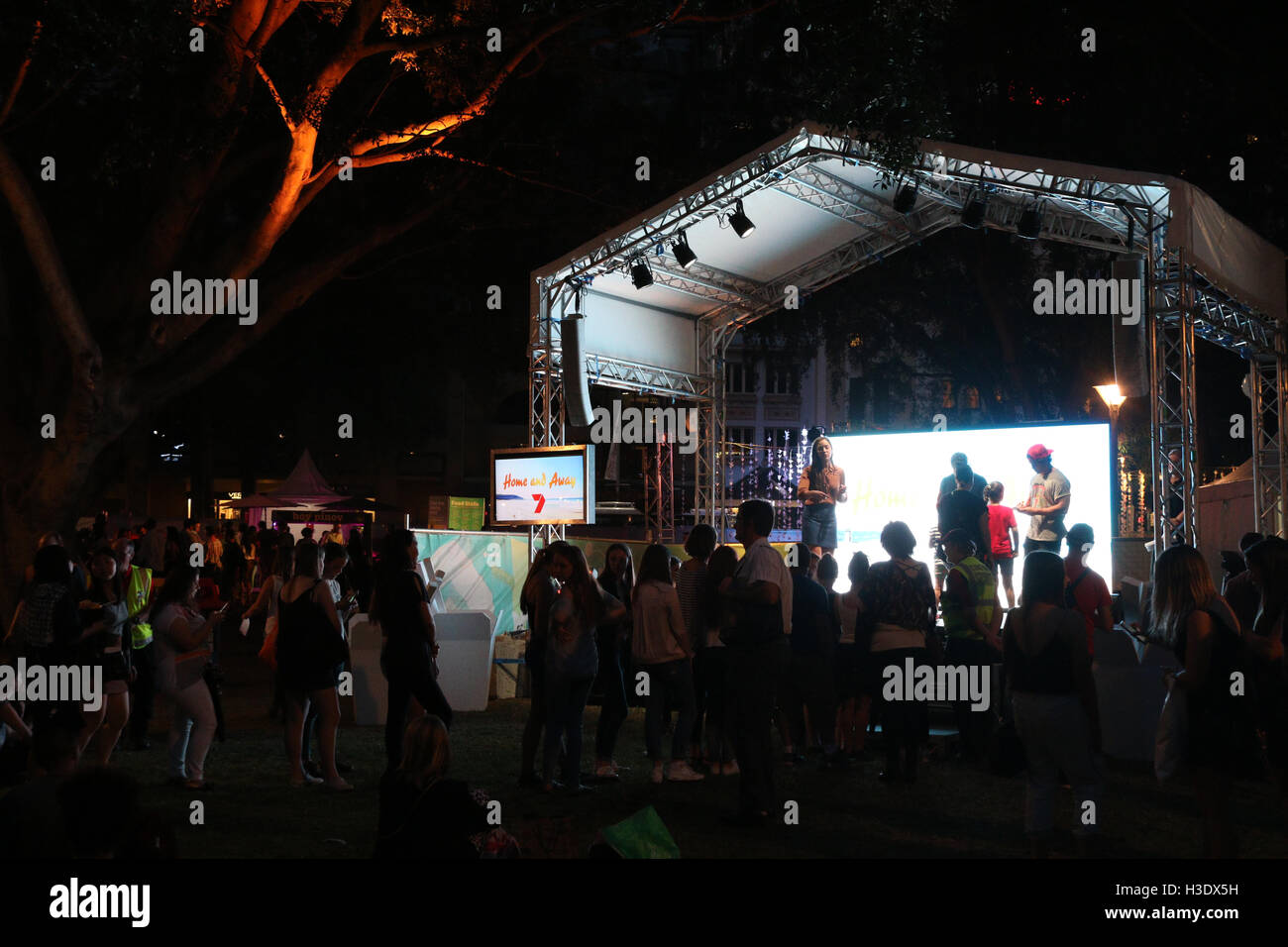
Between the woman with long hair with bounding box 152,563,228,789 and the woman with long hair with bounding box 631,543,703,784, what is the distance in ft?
9.93

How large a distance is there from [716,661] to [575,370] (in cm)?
714

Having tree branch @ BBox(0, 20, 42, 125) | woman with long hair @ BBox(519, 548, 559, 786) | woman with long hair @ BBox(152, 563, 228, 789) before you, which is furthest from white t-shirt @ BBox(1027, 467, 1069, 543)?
tree branch @ BBox(0, 20, 42, 125)

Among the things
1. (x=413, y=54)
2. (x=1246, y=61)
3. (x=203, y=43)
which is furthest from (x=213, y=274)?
(x=1246, y=61)

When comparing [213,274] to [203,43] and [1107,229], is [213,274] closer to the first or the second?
[203,43]

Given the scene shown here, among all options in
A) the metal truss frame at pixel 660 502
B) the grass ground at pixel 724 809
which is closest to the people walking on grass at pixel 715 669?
the grass ground at pixel 724 809

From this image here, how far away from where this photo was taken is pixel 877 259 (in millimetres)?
16641

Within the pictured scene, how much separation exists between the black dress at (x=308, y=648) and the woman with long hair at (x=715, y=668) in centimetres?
266

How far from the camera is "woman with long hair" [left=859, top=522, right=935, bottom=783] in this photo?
8.44m

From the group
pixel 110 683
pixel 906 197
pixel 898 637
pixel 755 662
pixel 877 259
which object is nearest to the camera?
pixel 755 662

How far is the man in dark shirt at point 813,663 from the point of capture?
30.4 feet

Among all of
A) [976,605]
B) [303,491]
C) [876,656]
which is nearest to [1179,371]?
[976,605]

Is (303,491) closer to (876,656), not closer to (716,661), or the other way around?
(716,661)

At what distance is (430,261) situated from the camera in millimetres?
21172

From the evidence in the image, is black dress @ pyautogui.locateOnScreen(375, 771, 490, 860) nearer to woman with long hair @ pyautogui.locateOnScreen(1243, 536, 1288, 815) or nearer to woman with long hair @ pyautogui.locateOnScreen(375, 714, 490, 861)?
woman with long hair @ pyautogui.locateOnScreen(375, 714, 490, 861)
